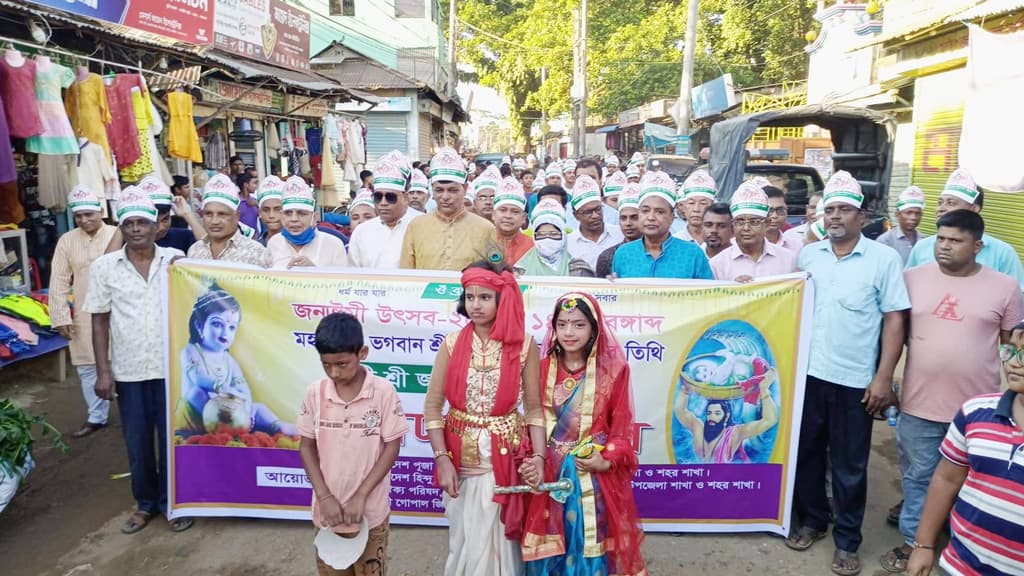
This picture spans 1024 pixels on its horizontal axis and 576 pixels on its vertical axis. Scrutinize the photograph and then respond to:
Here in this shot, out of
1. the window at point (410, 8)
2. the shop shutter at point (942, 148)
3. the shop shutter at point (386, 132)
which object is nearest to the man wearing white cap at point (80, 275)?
the shop shutter at point (942, 148)

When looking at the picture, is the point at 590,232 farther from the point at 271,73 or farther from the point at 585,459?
the point at 271,73

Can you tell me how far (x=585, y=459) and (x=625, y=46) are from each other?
30491mm

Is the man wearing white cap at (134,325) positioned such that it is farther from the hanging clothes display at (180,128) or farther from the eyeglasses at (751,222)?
the hanging clothes display at (180,128)

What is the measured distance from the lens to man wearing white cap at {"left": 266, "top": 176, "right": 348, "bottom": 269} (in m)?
4.83

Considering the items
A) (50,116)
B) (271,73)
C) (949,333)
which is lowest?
(949,333)

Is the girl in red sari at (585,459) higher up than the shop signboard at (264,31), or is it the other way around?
the shop signboard at (264,31)

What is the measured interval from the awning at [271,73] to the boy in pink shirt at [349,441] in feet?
24.8

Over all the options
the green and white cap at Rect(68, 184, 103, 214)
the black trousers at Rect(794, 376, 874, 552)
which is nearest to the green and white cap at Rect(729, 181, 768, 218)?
the black trousers at Rect(794, 376, 874, 552)

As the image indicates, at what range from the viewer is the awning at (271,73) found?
9320 millimetres

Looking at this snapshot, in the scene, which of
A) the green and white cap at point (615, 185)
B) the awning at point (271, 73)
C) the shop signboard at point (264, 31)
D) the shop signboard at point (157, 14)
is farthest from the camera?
the shop signboard at point (264, 31)

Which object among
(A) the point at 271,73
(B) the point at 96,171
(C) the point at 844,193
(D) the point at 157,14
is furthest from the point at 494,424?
(A) the point at 271,73

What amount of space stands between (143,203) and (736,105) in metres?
23.3

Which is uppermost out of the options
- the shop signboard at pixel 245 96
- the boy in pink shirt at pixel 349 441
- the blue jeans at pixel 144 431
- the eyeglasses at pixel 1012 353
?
the shop signboard at pixel 245 96

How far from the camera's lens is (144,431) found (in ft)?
13.3
